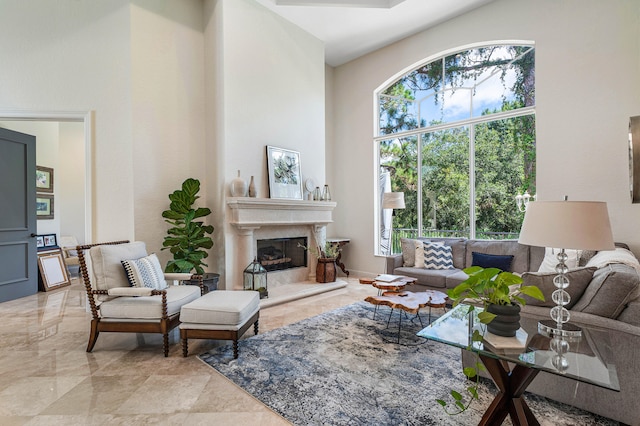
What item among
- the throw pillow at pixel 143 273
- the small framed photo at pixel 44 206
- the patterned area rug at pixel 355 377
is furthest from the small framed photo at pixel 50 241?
the patterned area rug at pixel 355 377

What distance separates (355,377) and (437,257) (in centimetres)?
249

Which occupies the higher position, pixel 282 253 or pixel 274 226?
pixel 274 226

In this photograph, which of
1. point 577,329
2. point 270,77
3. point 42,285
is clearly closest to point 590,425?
point 577,329

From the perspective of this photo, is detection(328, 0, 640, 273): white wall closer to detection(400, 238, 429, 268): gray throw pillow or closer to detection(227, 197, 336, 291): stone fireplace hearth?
detection(400, 238, 429, 268): gray throw pillow

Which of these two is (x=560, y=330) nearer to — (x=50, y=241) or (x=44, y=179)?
(x=50, y=241)

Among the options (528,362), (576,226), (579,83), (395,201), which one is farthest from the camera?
(395,201)

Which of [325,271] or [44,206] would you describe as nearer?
[325,271]

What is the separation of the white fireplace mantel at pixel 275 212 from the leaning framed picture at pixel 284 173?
0.68 ft

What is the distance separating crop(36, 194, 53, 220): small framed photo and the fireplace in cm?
417

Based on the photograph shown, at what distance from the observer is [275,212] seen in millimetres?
4648

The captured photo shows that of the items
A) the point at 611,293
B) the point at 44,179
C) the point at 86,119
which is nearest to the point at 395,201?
the point at 611,293

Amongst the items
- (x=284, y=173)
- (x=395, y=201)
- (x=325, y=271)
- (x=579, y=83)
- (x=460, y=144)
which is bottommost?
(x=325, y=271)

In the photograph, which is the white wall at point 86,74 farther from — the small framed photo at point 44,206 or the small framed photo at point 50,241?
the small framed photo at point 50,241

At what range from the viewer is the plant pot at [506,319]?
5.33ft
